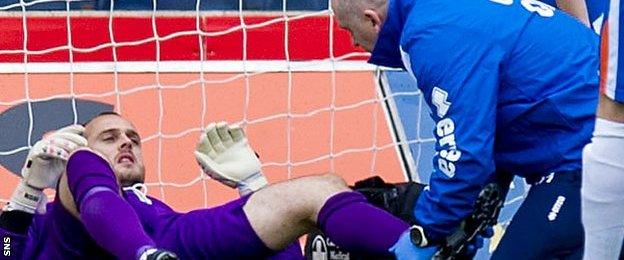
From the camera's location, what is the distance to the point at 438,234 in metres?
2.64

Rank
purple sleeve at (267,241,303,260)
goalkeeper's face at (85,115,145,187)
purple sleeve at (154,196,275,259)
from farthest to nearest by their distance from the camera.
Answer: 1. goalkeeper's face at (85,115,145,187)
2. purple sleeve at (267,241,303,260)
3. purple sleeve at (154,196,275,259)

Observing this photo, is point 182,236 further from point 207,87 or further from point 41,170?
point 207,87

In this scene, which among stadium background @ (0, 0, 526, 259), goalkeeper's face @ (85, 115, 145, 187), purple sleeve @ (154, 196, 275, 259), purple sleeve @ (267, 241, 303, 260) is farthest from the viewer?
stadium background @ (0, 0, 526, 259)

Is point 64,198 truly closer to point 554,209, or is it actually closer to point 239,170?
point 239,170

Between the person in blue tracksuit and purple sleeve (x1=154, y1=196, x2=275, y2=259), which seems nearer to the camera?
the person in blue tracksuit

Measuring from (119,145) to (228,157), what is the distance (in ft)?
0.94

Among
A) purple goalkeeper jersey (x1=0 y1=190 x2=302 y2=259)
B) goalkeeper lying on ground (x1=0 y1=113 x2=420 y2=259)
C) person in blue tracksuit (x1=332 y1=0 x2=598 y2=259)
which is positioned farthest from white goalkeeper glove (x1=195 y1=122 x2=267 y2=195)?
person in blue tracksuit (x1=332 y1=0 x2=598 y2=259)

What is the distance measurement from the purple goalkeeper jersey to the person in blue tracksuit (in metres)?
0.44

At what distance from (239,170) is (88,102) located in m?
1.07

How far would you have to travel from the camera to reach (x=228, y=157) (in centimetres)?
336

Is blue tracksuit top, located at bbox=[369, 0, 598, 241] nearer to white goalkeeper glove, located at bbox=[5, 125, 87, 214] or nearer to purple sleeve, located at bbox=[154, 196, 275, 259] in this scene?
purple sleeve, located at bbox=[154, 196, 275, 259]

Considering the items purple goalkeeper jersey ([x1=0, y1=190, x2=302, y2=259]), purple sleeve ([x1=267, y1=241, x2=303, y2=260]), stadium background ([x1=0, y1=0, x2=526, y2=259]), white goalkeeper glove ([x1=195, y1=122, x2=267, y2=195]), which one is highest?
white goalkeeper glove ([x1=195, y1=122, x2=267, y2=195])

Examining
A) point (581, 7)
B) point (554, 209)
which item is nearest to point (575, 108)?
point (554, 209)

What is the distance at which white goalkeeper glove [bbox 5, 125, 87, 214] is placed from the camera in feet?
10.9
